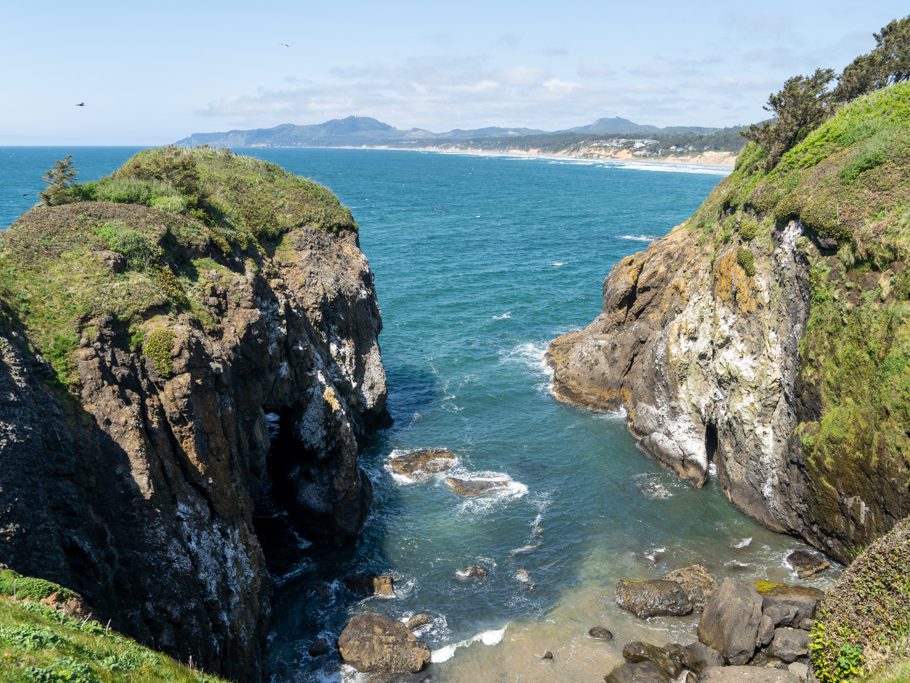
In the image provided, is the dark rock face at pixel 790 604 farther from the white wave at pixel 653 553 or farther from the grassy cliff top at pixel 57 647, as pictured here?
the grassy cliff top at pixel 57 647

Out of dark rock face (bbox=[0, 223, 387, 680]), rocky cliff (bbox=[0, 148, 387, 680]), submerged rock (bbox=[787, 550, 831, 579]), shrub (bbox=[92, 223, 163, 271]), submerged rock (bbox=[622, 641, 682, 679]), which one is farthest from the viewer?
submerged rock (bbox=[787, 550, 831, 579])

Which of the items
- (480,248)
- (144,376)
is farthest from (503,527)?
(480,248)

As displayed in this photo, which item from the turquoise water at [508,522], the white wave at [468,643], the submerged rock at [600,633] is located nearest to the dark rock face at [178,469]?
the turquoise water at [508,522]

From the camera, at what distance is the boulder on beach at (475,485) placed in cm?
3700

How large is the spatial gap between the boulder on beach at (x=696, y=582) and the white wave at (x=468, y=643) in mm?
8456

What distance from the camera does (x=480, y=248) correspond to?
96.5 metres

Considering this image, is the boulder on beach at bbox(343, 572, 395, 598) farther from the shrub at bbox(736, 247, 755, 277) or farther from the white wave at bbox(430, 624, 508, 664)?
the shrub at bbox(736, 247, 755, 277)

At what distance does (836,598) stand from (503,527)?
16.8 m

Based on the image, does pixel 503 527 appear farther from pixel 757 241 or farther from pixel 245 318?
pixel 757 241

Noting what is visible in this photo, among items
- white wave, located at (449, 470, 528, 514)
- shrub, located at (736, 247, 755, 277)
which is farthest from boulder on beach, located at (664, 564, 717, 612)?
shrub, located at (736, 247, 755, 277)

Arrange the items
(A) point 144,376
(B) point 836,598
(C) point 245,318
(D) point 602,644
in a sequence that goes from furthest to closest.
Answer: (C) point 245,318, (D) point 602,644, (A) point 144,376, (B) point 836,598

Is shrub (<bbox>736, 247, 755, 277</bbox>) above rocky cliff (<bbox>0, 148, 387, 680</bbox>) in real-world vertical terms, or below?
above

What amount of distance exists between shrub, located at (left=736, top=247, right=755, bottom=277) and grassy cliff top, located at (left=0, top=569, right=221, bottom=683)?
107 feet

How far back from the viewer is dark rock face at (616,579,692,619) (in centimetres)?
2762
